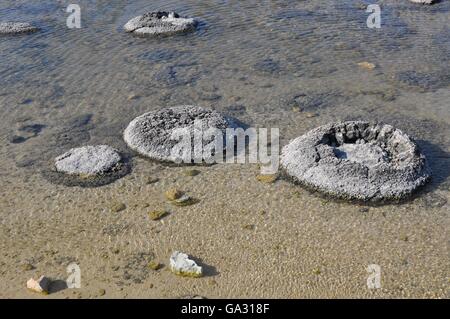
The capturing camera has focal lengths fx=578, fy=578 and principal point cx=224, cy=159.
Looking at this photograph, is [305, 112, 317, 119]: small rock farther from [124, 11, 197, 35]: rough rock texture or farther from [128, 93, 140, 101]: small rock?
[124, 11, 197, 35]: rough rock texture

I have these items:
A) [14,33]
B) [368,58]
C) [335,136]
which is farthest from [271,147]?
[14,33]

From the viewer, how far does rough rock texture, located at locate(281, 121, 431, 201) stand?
8133 mm

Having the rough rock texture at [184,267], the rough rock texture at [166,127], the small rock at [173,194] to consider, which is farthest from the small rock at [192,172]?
the rough rock texture at [184,267]

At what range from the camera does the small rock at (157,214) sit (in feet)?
26.1

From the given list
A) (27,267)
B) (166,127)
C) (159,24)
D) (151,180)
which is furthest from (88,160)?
(159,24)

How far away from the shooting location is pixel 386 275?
271 inches

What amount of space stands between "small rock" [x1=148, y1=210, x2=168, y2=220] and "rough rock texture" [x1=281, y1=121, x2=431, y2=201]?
6.59 feet

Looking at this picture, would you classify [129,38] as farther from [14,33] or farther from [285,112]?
[285,112]

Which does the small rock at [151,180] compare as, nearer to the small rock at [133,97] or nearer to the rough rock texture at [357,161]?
the rough rock texture at [357,161]

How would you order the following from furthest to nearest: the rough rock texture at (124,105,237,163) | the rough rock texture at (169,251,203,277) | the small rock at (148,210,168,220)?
the rough rock texture at (124,105,237,163)
the small rock at (148,210,168,220)
the rough rock texture at (169,251,203,277)

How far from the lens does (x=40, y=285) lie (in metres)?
6.70

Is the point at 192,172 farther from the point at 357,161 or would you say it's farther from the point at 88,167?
the point at 357,161

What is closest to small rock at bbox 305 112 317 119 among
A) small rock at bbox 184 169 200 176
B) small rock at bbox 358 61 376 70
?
small rock at bbox 358 61 376 70

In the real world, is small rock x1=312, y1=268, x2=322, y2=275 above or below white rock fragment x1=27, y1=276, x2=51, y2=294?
below
